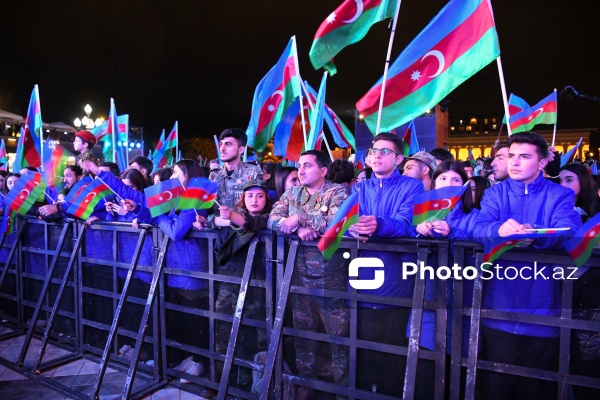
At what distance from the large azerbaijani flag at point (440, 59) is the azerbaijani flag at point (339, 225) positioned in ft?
7.87

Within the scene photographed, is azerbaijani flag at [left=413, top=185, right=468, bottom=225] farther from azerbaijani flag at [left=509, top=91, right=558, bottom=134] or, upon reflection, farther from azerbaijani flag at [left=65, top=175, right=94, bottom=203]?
azerbaijani flag at [left=509, top=91, right=558, bottom=134]

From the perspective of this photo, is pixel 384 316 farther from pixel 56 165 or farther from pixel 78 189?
pixel 56 165

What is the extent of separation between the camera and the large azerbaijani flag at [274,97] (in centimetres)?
761

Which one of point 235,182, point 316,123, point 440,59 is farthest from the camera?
point 316,123

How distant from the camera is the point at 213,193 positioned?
381 centimetres

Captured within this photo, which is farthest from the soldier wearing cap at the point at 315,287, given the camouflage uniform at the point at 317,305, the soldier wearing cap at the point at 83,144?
the soldier wearing cap at the point at 83,144

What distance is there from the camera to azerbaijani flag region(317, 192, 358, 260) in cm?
304

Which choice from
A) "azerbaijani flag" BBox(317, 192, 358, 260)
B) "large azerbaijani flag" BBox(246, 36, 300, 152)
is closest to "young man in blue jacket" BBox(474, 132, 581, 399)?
"azerbaijani flag" BBox(317, 192, 358, 260)

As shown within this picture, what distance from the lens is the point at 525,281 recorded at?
112 inches

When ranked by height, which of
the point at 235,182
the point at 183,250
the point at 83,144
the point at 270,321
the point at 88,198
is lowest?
the point at 270,321

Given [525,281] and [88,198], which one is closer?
[525,281]

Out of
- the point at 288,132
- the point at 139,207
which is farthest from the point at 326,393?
the point at 288,132

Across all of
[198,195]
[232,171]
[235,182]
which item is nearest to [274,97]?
[232,171]
